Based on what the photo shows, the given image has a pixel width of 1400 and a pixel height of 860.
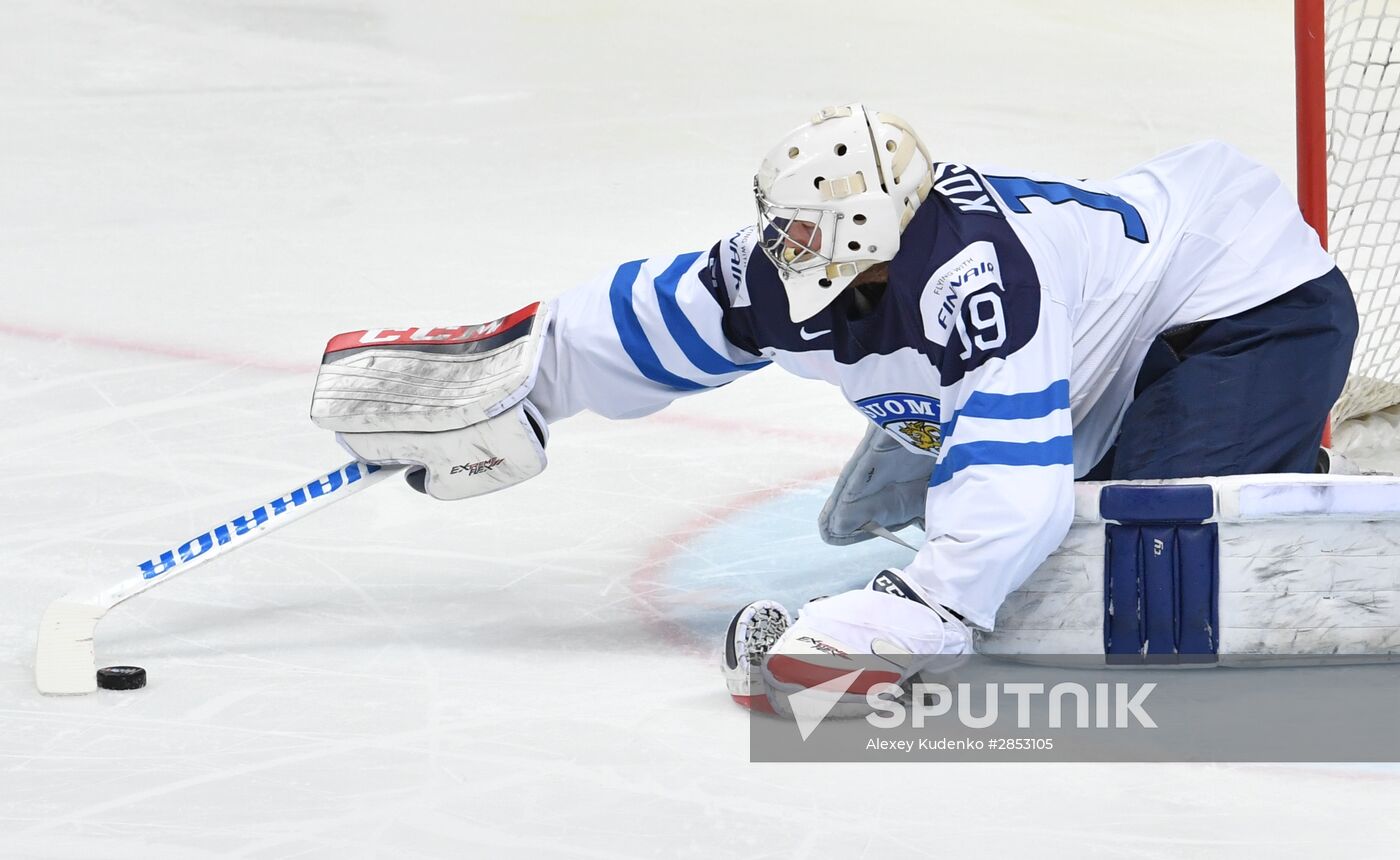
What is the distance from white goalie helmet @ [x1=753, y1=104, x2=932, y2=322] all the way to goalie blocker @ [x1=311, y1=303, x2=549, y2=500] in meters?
0.53

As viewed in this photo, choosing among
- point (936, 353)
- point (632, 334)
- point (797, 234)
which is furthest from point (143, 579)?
point (936, 353)

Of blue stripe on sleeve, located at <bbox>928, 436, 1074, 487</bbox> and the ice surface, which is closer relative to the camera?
the ice surface

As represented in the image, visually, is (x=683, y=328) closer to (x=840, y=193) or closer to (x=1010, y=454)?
(x=840, y=193)

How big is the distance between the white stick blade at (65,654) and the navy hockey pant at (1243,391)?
1564 millimetres

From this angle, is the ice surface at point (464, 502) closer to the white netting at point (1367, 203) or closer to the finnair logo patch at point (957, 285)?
the finnair logo patch at point (957, 285)

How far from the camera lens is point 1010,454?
2.47m

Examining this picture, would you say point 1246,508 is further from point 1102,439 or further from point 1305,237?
point 1305,237

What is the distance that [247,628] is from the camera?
9.71 ft

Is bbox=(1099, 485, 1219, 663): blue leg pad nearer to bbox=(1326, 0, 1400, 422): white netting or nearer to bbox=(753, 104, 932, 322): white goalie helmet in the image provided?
bbox=(753, 104, 932, 322): white goalie helmet

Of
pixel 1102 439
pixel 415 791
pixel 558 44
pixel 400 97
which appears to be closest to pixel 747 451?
pixel 1102 439

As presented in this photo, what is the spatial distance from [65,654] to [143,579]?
24cm

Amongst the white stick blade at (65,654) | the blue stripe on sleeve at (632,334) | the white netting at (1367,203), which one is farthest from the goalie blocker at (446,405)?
the white netting at (1367,203)

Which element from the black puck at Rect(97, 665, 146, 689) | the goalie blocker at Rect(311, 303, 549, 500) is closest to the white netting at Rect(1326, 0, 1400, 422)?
the goalie blocker at Rect(311, 303, 549, 500)

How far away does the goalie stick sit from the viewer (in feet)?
8.68
